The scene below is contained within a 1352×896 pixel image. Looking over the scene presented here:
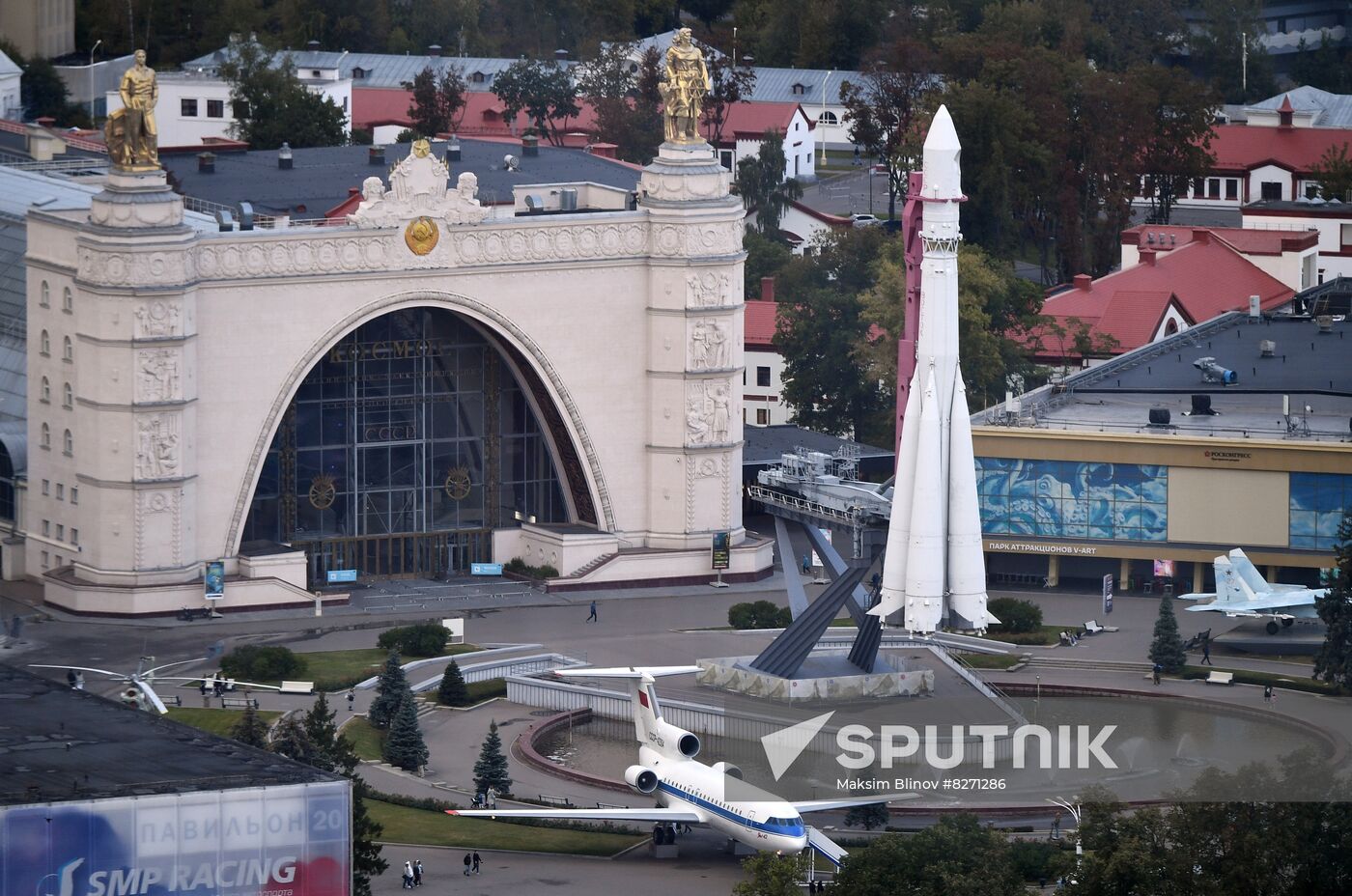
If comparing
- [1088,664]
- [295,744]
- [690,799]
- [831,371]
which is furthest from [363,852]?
[831,371]

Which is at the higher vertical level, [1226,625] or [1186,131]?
[1186,131]

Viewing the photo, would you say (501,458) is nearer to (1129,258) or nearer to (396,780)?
(396,780)

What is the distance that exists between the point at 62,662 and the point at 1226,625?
34561 mm

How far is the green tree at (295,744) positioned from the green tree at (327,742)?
11cm

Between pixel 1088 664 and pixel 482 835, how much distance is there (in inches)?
925

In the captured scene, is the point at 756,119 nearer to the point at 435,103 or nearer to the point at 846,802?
the point at 435,103

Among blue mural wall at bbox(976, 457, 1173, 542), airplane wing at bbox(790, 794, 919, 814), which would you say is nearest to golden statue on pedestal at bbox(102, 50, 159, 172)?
blue mural wall at bbox(976, 457, 1173, 542)

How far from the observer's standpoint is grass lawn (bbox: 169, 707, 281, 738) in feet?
322

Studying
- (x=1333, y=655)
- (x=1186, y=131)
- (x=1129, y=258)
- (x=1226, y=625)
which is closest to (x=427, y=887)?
(x=1333, y=655)

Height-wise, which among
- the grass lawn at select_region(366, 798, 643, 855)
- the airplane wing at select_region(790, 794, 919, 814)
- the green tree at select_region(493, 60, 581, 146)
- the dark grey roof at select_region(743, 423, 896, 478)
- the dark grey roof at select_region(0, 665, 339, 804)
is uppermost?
the green tree at select_region(493, 60, 581, 146)

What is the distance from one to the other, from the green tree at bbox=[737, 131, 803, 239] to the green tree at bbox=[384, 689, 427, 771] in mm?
70298

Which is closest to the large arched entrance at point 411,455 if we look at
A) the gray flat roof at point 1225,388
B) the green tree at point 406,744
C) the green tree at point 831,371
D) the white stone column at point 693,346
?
the white stone column at point 693,346

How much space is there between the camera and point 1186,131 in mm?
171125

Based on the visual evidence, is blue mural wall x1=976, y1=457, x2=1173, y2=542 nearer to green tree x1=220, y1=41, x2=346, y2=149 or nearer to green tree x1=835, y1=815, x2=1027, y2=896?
green tree x1=835, y1=815, x2=1027, y2=896
